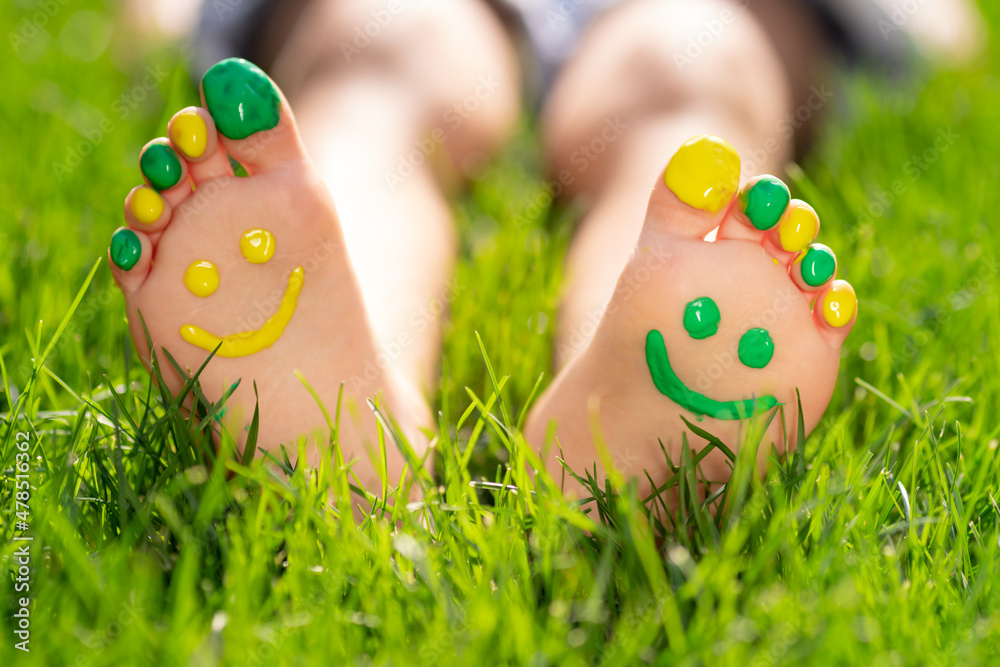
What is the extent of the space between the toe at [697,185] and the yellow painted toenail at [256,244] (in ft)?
→ 1.14

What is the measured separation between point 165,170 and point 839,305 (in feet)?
1.97

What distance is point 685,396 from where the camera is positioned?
0.74m

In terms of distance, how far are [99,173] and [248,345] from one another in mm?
759

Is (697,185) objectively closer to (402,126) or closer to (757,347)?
(757,347)

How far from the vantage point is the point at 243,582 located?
23.4 inches

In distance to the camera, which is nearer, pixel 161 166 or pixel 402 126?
pixel 161 166

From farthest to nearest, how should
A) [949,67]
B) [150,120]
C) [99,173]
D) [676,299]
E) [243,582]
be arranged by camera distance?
[949,67], [150,120], [99,173], [676,299], [243,582]

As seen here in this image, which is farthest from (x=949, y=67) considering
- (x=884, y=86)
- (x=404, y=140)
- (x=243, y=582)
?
(x=243, y=582)

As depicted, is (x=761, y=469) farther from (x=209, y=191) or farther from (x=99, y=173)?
(x=99, y=173)

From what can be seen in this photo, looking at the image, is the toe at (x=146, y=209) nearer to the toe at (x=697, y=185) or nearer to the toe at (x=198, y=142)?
the toe at (x=198, y=142)

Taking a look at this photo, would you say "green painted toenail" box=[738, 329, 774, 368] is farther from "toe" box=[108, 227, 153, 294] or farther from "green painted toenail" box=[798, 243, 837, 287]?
"toe" box=[108, 227, 153, 294]

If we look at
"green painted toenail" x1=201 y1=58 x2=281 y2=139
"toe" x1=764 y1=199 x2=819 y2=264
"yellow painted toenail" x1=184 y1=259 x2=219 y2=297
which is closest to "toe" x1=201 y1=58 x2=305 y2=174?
"green painted toenail" x1=201 y1=58 x2=281 y2=139

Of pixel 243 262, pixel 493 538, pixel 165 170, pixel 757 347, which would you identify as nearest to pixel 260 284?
pixel 243 262

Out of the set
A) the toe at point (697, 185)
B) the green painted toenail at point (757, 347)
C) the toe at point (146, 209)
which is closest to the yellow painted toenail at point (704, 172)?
the toe at point (697, 185)
